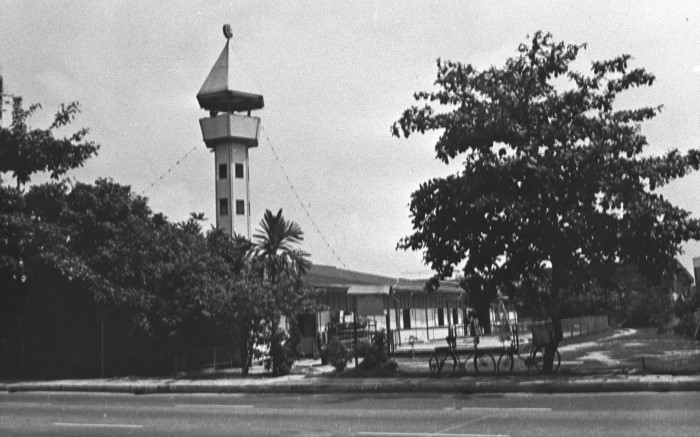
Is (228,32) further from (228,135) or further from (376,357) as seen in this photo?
(376,357)

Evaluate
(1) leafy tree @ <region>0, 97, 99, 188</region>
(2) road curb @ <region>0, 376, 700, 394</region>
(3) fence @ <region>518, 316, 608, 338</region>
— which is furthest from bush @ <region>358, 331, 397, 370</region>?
(3) fence @ <region>518, 316, 608, 338</region>

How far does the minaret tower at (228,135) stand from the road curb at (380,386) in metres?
38.8

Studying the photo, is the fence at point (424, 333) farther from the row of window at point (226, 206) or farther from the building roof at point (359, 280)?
the row of window at point (226, 206)

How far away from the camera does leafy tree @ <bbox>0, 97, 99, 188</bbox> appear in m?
29.1

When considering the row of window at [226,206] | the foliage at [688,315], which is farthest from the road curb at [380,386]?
the row of window at [226,206]

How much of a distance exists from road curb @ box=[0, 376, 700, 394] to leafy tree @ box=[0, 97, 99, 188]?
809 cm

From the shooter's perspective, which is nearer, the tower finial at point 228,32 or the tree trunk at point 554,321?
the tree trunk at point 554,321

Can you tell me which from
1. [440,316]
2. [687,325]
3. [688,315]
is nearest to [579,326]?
[688,315]

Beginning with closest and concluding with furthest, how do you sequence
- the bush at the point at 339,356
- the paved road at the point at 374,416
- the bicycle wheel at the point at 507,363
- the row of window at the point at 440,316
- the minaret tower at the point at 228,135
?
the paved road at the point at 374,416, the bicycle wheel at the point at 507,363, the bush at the point at 339,356, the row of window at the point at 440,316, the minaret tower at the point at 228,135

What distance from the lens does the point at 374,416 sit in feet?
45.2

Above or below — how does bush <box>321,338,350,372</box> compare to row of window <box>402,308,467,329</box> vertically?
below

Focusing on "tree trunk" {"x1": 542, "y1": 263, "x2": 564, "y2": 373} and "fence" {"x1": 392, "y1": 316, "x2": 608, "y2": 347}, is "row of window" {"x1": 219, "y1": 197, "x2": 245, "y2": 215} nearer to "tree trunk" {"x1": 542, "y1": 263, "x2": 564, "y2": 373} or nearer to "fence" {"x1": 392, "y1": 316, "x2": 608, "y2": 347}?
"fence" {"x1": 392, "y1": 316, "x2": 608, "y2": 347}

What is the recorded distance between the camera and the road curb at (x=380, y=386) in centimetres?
1725

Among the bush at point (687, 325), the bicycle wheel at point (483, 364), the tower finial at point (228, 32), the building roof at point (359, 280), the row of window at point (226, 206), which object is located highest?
the tower finial at point (228, 32)
